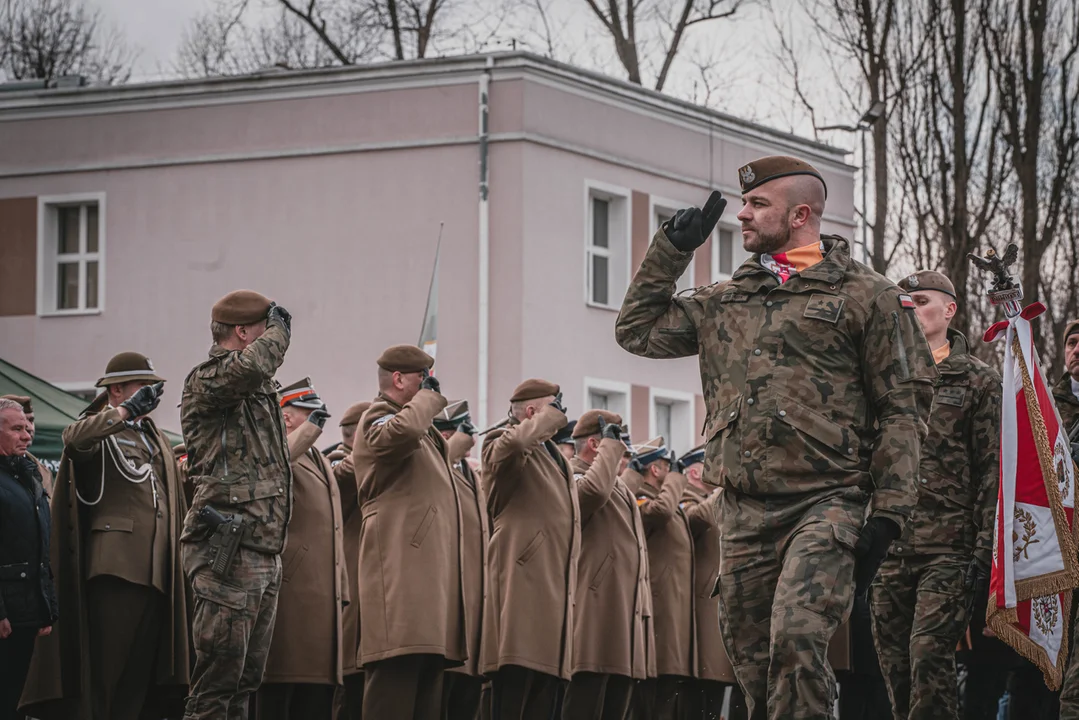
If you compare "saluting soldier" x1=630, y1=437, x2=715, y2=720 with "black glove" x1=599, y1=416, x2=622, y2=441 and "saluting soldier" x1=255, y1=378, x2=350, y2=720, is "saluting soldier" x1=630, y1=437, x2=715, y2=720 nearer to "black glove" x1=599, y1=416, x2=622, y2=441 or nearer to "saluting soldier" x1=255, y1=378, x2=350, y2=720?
"black glove" x1=599, y1=416, x2=622, y2=441

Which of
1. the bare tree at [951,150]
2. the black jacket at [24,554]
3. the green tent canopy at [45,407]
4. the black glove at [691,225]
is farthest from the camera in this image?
the bare tree at [951,150]

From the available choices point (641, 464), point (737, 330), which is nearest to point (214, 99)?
point (641, 464)

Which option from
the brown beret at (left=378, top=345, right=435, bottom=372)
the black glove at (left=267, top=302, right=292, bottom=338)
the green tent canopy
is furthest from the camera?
the green tent canopy

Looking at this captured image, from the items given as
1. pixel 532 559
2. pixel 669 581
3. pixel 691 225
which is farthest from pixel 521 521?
pixel 691 225

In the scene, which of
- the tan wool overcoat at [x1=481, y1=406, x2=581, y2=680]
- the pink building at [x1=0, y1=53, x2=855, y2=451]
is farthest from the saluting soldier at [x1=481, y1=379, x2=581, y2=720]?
the pink building at [x1=0, y1=53, x2=855, y2=451]

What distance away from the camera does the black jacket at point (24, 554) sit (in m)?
9.74

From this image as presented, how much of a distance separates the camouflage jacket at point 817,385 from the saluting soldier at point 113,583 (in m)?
4.24

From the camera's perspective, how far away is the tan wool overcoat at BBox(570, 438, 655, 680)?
39.1ft

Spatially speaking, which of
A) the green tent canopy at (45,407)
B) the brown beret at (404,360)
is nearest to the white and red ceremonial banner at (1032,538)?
the brown beret at (404,360)

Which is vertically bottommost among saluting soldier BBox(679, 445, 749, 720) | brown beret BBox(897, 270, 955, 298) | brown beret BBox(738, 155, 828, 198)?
saluting soldier BBox(679, 445, 749, 720)

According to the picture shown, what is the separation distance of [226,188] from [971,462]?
18668 mm

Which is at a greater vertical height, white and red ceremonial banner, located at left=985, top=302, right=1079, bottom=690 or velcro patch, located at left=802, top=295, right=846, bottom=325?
velcro patch, located at left=802, top=295, right=846, bottom=325

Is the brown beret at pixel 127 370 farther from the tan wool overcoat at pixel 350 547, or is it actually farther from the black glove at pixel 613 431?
the black glove at pixel 613 431

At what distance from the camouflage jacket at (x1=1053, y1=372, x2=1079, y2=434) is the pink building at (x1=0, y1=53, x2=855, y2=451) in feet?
49.1
